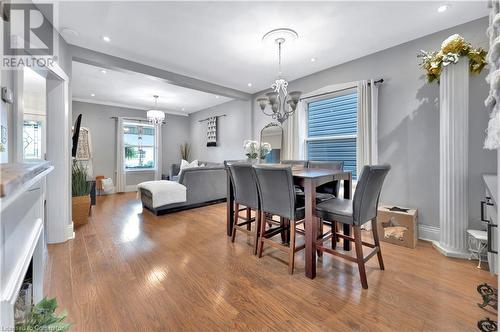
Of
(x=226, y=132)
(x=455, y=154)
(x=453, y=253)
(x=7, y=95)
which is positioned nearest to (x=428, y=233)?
(x=453, y=253)

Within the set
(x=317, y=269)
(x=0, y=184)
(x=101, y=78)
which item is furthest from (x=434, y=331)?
(x=101, y=78)

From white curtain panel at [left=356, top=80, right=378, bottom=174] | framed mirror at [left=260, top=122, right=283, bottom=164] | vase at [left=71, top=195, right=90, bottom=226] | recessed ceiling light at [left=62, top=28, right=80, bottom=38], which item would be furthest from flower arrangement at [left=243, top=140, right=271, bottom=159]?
vase at [left=71, top=195, right=90, bottom=226]

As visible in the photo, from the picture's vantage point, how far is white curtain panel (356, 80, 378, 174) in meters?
3.04

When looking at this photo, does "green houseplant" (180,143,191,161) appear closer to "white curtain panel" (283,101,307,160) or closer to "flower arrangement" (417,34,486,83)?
"white curtain panel" (283,101,307,160)

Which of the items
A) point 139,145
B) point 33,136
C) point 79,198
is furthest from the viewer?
point 139,145

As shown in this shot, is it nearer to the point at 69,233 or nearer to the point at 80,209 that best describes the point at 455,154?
the point at 69,233

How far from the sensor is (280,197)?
2033 mm

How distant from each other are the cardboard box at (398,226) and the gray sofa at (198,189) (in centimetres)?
310

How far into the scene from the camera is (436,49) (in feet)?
8.63

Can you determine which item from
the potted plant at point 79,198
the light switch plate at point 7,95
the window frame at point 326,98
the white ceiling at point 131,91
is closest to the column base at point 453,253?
the window frame at point 326,98

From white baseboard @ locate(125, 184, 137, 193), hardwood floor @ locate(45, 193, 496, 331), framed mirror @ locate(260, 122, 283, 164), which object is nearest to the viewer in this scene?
hardwood floor @ locate(45, 193, 496, 331)

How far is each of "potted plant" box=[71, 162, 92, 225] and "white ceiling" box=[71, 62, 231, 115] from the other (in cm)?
187

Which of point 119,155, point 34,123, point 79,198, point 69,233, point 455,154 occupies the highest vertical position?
point 34,123

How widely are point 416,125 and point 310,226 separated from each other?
2134mm
